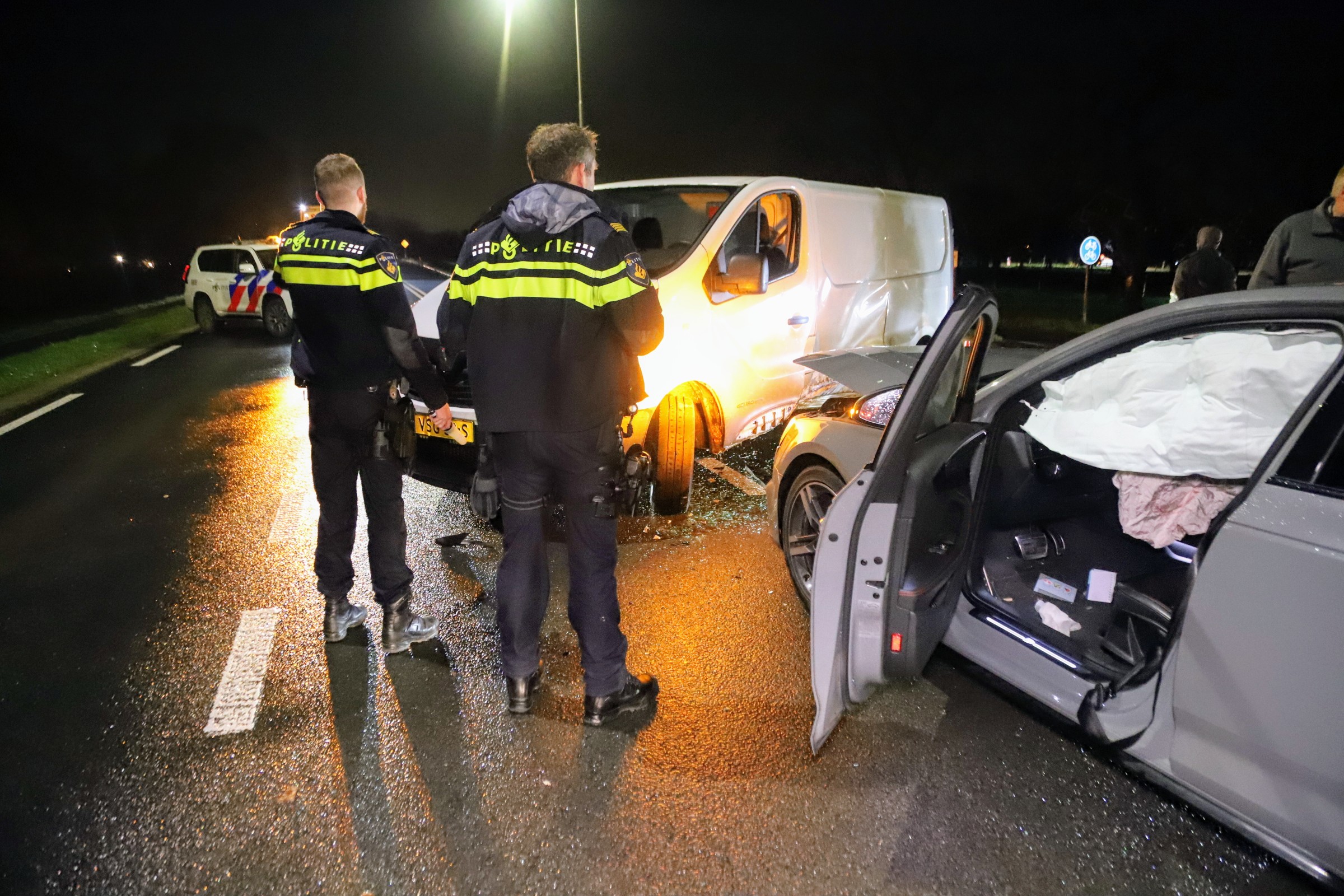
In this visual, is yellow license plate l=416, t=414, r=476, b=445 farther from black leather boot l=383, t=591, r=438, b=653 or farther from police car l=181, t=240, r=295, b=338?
police car l=181, t=240, r=295, b=338

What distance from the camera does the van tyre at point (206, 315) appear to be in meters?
15.0

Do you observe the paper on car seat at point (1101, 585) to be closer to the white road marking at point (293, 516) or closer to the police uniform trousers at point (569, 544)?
the police uniform trousers at point (569, 544)

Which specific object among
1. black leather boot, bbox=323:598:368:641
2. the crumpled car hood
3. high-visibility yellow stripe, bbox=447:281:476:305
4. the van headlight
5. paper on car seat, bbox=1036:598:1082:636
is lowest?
black leather boot, bbox=323:598:368:641

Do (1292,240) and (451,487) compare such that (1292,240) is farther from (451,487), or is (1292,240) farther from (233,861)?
(233,861)

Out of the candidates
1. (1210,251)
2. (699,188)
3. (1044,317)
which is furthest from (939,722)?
(1044,317)

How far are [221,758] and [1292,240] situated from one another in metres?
5.89

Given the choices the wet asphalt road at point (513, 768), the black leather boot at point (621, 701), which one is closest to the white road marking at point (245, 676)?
the wet asphalt road at point (513, 768)

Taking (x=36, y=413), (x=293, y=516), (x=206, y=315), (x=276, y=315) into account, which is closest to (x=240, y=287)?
(x=276, y=315)

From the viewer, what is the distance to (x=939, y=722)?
2.78 metres

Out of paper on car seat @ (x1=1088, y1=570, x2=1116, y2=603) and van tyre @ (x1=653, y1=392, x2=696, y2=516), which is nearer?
paper on car seat @ (x1=1088, y1=570, x2=1116, y2=603)

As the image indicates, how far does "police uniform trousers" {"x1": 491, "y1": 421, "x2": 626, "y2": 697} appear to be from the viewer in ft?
8.73

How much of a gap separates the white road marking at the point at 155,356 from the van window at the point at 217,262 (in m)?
1.79

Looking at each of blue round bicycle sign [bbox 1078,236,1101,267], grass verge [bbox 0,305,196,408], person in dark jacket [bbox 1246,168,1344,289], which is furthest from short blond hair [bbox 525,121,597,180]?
blue round bicycle sign [bbox 1078,236,1101,267]

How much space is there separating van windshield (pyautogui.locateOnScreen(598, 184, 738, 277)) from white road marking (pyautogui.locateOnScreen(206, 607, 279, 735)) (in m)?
2.86
